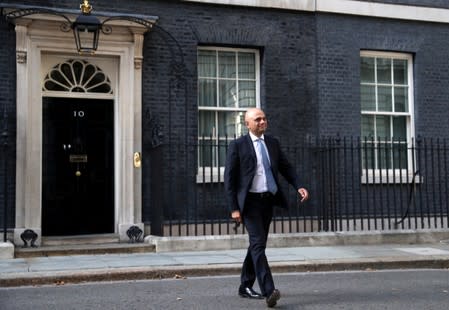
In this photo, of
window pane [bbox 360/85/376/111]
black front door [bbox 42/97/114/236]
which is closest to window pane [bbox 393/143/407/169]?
window pane [bbox 360/85/376/111]

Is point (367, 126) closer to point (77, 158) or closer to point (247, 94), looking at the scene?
point (247, 94)

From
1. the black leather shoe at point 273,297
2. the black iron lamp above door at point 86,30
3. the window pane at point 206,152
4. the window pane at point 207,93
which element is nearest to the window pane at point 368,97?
the window pane at point 207,93

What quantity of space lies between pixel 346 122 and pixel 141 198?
426 cm

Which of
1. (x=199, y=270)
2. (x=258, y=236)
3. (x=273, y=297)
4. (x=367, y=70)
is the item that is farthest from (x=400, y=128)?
(x=273, y=297)

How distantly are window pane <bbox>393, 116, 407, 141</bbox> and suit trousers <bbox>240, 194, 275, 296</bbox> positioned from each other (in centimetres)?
729

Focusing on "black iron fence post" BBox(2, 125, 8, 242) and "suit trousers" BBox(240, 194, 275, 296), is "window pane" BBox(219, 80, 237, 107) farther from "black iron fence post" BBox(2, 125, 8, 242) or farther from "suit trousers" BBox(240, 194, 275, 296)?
"suit trousers" BBox(240, 194, 275, 296)

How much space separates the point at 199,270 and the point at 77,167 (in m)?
3.54

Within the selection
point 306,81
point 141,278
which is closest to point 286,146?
point 306,81

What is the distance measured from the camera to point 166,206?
419 inches

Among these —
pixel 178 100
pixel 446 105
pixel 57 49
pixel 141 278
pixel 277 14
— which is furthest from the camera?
pixel 446 105

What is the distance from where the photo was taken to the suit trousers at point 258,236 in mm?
5730

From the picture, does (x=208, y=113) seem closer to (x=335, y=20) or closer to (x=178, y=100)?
(x=178, y=100)

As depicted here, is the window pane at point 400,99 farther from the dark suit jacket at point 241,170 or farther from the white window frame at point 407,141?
the dark suit jacket at point 241,170

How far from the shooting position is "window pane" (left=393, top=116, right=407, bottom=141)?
496 inches
